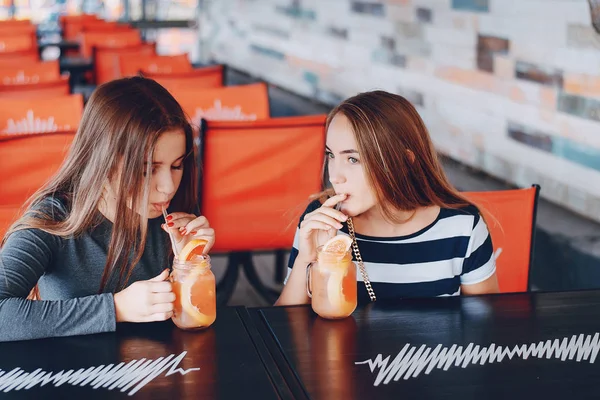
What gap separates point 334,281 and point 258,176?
1.51 meters

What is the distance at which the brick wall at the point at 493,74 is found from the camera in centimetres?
337

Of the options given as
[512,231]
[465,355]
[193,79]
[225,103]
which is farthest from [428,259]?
[193,79]

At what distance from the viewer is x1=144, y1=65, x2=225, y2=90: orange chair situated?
403 cm

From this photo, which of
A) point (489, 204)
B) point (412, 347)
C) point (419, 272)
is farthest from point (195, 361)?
point (489, 204)

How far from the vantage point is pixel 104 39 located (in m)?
6.82

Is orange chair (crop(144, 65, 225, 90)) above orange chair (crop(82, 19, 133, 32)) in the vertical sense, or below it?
above

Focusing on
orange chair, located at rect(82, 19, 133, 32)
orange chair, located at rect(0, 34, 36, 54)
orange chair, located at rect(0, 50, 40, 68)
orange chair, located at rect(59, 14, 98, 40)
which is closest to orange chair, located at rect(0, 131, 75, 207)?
orange chair, located at rect(0, 50, 40, 68)

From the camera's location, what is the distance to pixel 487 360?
140cm

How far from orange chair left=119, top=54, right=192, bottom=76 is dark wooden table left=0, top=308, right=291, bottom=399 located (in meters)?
3.51

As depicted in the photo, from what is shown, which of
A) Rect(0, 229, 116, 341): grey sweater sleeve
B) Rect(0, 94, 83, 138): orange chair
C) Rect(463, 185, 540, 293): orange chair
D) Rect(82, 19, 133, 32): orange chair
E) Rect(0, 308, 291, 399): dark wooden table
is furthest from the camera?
Rect(82, 19, 133, 32): orange chair

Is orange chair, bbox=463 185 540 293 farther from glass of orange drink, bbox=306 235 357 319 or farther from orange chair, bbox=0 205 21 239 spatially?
orange chair, bbox=0 205 21 239

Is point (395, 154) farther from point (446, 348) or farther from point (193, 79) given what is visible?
point (193, 79)

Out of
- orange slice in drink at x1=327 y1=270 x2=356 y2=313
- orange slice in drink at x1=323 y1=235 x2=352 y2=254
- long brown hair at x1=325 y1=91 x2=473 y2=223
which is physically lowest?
orange slice in drink at x1=327 y1=270 x2=356 y2=313

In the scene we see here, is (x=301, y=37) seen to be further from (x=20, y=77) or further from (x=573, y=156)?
(x=573, y=156)
